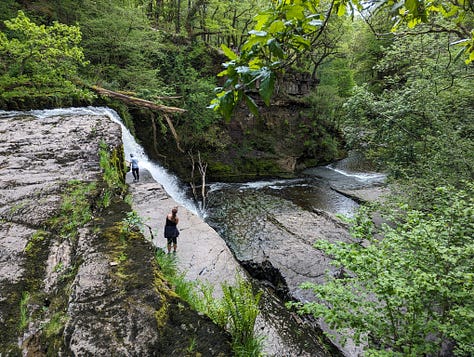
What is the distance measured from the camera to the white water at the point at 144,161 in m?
9.24

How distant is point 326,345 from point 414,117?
740 cm

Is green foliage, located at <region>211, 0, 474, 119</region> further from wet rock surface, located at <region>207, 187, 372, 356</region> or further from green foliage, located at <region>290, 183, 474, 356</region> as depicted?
wet rock surface, located at <region>207, 187, 372, 356</region>

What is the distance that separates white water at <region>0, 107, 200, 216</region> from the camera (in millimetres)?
9245

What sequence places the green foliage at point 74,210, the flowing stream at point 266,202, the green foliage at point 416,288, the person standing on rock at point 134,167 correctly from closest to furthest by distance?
the green foliage at point 416,288, the green foliage at point 74,210, the flowing stream at point 266,202, the person standing on rock at point 134,167

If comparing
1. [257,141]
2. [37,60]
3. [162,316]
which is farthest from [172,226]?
[257,141]

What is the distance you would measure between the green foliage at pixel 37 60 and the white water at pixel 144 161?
697 mm

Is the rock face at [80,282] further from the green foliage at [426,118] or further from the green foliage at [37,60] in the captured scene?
the green foliage at [426,118]

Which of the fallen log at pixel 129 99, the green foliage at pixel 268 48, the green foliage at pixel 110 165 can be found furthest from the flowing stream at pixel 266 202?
the green foliage at pixel 268 48

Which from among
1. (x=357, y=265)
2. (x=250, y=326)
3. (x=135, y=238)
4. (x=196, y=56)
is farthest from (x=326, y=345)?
(x=196, y=56)

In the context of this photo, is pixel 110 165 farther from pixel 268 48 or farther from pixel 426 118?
pixel 426 118

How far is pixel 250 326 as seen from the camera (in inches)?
101

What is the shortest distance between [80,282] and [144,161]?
394 inches

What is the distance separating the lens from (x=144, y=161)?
11.8 m

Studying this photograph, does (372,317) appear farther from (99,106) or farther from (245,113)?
(245,113)
